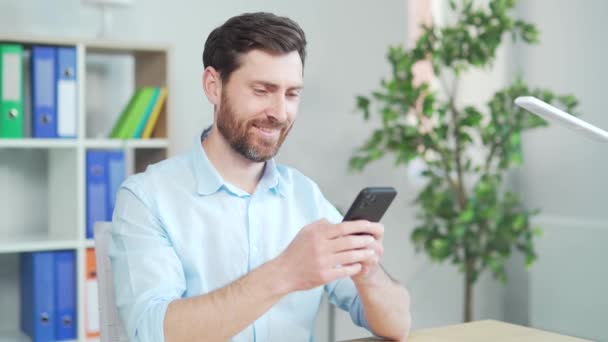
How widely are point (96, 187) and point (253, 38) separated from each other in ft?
4.70

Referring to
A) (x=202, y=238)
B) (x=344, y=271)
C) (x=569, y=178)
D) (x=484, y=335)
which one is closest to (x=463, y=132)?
(x=569, y=178)

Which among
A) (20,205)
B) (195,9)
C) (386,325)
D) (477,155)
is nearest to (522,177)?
(477,155)

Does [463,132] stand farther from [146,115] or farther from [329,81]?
[146,115]

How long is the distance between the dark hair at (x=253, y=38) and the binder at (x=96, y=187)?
4.33 ft

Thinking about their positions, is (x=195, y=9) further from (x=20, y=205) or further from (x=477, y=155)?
(x=477, y=155)

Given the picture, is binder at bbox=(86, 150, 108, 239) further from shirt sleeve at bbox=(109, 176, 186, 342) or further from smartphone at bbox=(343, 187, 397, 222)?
smartphone at bbox=(343, 187, 397, 222)

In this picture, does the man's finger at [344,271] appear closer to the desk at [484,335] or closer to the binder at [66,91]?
the desk at [484,335]

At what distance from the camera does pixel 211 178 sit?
172 cm

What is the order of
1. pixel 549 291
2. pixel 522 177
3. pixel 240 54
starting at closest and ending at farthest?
pixel 240 54 < pixel 549 291 < pixel 522 177

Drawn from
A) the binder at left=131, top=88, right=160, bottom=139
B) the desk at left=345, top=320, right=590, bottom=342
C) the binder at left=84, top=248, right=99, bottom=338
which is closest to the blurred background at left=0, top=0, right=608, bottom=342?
the binder at left=131, top=88, right=160, bottom=139

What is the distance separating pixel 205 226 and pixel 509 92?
213 cm

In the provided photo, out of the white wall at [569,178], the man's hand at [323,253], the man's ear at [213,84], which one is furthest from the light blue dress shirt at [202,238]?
the white wall at [569,178]

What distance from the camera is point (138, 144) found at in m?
2.98

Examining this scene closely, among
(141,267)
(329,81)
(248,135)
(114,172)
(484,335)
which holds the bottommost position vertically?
(484,335)
